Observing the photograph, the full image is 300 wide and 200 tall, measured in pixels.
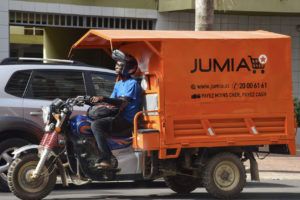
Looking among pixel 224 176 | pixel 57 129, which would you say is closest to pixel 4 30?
pixel 57 129

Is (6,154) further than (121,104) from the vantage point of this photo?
Yes

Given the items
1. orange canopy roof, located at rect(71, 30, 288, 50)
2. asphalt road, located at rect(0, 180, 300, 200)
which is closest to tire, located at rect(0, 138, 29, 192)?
asphalt road, located at rect(0, 180, 300, 200)

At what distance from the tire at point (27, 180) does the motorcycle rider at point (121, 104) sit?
0.65 m

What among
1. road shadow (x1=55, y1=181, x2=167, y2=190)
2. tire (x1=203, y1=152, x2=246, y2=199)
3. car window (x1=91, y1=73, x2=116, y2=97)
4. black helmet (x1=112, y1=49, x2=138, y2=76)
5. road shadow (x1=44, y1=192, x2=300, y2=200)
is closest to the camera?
black helmet (x1=112, y1=49, x2=138, y2=76)

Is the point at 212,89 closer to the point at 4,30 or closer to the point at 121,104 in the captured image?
the point at 121,104

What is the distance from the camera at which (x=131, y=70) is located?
905cm

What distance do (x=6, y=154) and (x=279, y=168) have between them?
682 cm

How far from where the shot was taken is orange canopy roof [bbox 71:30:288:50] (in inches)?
336

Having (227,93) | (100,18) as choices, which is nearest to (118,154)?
(227,93)

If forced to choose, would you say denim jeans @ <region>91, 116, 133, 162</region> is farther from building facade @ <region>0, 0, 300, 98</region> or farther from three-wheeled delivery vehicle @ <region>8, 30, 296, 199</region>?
building facade @ <region>0, 0, 300, 98</region>

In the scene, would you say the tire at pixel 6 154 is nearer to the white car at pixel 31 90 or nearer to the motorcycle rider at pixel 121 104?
the white car at pixel 31 90

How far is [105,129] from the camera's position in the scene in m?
8.67

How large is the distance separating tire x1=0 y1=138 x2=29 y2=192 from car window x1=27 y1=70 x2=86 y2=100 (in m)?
0.74

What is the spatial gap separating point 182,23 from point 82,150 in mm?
11674
